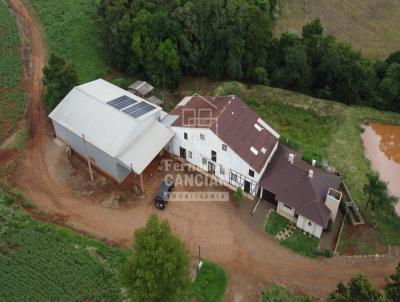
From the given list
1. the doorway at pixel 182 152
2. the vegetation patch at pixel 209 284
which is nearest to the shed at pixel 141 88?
the doorway at pixel 182 152

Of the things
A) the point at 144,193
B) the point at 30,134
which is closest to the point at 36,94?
the point at 30,134

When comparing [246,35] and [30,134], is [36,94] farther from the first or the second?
[246,35]

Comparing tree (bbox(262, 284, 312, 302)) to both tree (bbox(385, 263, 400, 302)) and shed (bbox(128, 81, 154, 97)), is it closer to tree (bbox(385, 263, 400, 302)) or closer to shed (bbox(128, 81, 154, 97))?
tree (bbox(385, 263, 400, 302))

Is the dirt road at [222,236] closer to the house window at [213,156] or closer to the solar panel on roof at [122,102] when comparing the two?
the house window at [213,156]

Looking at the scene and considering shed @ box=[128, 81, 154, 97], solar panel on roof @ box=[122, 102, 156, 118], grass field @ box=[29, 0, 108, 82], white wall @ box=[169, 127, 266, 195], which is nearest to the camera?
white wall @ box=[169, 127, 266, 195]

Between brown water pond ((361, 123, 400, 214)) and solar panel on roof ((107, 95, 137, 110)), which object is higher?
solar panel on roof ((107, 95, 137, 110))

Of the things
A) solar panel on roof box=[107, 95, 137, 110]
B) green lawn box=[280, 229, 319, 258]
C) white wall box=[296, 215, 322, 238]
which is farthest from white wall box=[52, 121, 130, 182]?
white wall box=[296, 215, 322, 238]
